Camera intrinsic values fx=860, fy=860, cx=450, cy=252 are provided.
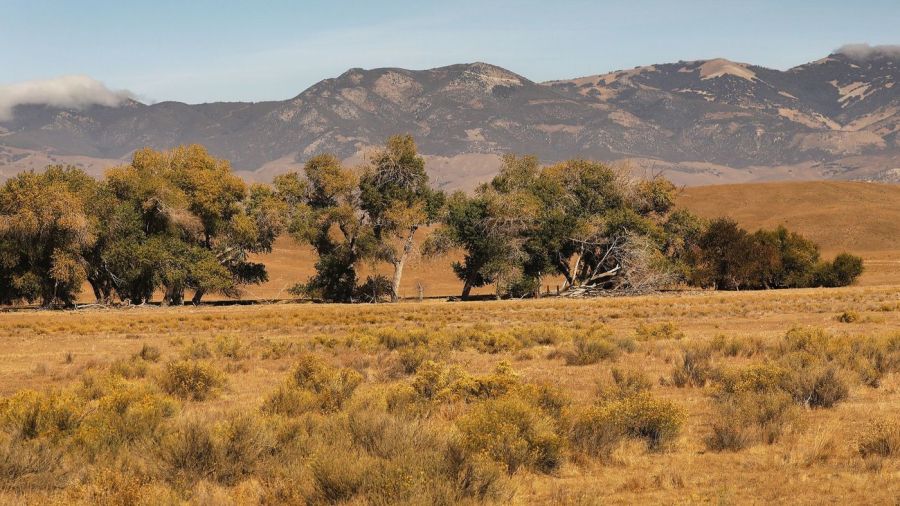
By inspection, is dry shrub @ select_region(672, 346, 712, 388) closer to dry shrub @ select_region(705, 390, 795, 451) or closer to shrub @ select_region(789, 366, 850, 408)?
shrub @ select_region(789, 366, 850, 408)

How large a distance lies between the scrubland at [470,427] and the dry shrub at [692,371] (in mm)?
65

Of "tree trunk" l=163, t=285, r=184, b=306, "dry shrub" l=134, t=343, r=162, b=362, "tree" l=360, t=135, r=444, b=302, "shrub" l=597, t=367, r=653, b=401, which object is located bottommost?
"tree trunk" l=163, t=285, r=184, b=306

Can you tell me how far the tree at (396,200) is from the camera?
5866 cm

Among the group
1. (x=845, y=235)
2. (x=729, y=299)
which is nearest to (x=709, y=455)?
(x=729, y=299)

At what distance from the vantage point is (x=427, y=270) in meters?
104

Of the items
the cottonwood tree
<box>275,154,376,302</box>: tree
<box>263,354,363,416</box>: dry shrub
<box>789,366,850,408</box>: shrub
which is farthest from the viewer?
<box>275,154,376,302</box>: tree

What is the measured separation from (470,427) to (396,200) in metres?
47.6

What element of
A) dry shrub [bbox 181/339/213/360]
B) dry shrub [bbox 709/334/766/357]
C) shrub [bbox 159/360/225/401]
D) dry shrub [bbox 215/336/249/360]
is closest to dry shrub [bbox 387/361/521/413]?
shrub [bbox 159/360/225/401]

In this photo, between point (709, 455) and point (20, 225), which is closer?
point (709, 455)

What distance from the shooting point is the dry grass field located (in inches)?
417

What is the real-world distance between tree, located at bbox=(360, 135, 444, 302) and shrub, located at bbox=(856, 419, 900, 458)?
151 feet

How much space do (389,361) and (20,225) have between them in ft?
112

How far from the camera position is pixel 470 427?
12.1 meters

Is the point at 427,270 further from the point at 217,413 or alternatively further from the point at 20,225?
the point at 217,413
